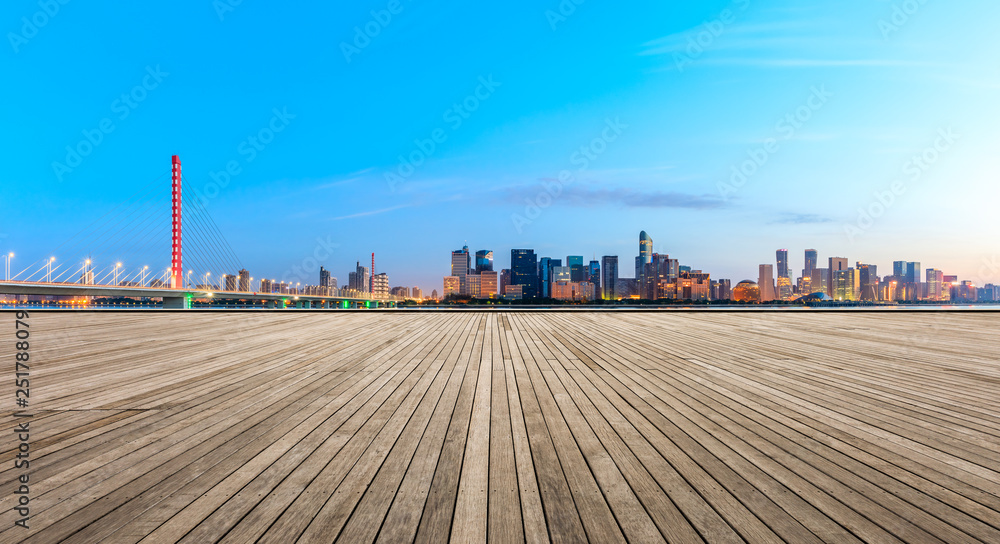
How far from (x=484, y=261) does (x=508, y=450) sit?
154 m

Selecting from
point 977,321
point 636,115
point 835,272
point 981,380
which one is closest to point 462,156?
point 636,115

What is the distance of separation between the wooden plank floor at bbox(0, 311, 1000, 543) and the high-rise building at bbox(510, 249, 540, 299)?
12738cm

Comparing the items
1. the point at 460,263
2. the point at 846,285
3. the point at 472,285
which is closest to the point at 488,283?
the point at 472,285

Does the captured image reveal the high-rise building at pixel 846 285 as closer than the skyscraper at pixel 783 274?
Yes

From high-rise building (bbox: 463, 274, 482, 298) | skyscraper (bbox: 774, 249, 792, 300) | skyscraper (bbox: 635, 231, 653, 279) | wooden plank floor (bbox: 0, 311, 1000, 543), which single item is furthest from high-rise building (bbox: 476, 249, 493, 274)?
wooden plank floor (bbox: 0, 311, 1000, 543)

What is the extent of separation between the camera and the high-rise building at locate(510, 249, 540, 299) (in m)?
136

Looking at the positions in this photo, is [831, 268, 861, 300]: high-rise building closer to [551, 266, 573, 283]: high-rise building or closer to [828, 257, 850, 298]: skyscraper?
[828, 257, 850, 298]: skyscraper

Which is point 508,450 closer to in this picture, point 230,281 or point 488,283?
point 230,281

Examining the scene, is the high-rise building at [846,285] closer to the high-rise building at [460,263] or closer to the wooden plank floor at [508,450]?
the wooden plank floor at [508,450]

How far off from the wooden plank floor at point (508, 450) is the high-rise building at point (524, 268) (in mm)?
127381

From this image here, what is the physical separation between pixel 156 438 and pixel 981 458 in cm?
594

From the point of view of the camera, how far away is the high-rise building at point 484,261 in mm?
154000

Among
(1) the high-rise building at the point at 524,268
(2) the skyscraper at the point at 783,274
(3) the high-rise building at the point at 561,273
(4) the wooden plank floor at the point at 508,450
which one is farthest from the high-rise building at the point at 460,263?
(4) the wooden plank floor at the point at 508,450

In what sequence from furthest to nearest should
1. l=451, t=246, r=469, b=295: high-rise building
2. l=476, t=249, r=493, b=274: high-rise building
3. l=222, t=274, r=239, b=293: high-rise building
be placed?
l=451, t=246, r=469, b=295: high-rise building, l=476, t=249, r=493, b=274: high-rise building, l=222, t=274, r=239, b=293: high-rise building
